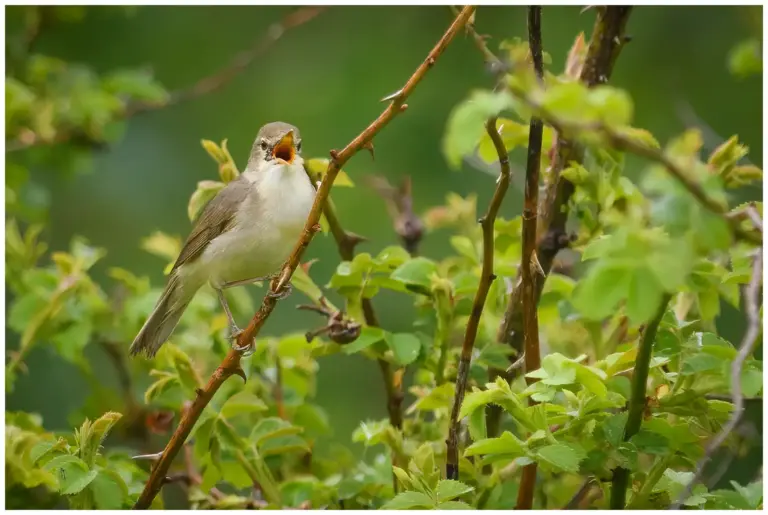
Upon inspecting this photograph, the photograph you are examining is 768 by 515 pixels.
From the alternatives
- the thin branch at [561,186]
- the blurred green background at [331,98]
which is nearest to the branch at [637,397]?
the thin branch at [561,186]

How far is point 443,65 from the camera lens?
5414 millimetres

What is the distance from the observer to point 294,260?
1625mm

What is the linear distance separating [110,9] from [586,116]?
3019 mm

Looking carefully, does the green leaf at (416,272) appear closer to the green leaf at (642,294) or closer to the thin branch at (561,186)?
the thin branch at (561,186)

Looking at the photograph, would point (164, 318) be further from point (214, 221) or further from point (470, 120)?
point (470, 120)

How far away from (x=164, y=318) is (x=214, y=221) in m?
0.32

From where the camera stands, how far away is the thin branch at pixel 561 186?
191 cm

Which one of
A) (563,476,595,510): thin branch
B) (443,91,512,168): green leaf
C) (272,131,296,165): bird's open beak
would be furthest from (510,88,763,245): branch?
(272,131,296,165): bird's open beak

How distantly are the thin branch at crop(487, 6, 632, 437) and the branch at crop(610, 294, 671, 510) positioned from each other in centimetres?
41

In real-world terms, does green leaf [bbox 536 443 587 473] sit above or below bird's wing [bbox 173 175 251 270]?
below

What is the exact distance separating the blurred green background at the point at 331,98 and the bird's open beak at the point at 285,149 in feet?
5.98

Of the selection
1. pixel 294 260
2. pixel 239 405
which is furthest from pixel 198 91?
pixel 294 260

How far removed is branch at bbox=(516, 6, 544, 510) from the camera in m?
1.57

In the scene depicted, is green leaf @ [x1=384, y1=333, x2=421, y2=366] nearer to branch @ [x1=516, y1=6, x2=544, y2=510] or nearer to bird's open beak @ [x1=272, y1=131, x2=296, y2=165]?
branch @ [x1=516, y1=6, x2=544, y2=510]
